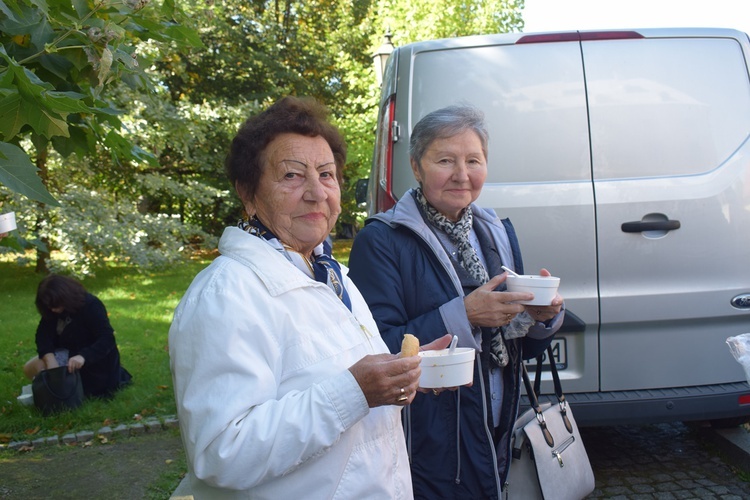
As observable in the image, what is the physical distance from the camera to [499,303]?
2.48 metres

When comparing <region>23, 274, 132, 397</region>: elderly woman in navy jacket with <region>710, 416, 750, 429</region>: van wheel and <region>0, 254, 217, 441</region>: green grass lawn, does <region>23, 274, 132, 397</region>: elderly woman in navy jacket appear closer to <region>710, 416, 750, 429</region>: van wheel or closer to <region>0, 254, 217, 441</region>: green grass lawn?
<region>0, 254, 217, 441</region>: green grass lawn

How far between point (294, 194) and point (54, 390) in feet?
16.5

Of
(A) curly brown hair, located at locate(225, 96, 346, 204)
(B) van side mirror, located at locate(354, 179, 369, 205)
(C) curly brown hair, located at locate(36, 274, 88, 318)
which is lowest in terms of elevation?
(C) curly brown hair, located at locate(36, 274, 88, 318)

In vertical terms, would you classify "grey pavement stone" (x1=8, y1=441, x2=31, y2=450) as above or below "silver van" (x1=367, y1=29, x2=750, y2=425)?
below

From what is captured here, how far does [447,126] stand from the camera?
284cm

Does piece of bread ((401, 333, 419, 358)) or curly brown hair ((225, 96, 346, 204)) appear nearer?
piece of bread ((401, 333, 419, 358))

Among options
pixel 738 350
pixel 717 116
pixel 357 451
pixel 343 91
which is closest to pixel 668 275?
pixel 717 116

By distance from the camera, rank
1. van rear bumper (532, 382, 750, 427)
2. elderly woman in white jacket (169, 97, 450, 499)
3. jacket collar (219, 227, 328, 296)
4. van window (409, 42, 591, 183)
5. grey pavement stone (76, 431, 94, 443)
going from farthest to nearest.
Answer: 1. grey pavement stone (76, 431, 94, 443)
2. van window (409, 42, 591, 183)
3. van rear bumper (532, 382, 750, 427)
4. jacket collar (219, 227, 328, 296)
5. elderly woman in white jacket (169, 97, 450, 499)

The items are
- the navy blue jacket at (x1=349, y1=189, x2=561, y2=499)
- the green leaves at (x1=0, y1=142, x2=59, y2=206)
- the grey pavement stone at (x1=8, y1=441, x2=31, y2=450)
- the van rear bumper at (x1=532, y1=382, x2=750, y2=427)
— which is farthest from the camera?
the grey pavement stone at (x1=8, y1=441, x2=31, y2=450)

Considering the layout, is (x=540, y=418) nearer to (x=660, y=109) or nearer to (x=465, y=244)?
(x=465, y=244)

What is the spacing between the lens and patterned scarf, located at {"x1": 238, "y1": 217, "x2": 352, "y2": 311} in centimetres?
198

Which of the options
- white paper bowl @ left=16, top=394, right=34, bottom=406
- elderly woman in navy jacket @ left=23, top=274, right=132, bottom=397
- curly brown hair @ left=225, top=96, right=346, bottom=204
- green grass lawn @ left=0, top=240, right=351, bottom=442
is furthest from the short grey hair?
white paper bowl @ left=16, top=394, right=34, bottom=406

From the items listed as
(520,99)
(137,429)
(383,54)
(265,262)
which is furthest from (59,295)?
(383,54)

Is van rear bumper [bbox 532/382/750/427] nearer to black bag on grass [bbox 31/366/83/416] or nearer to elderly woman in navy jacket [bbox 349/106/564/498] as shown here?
elderly woman in navy jacket [bbox 349/106/564/498]
